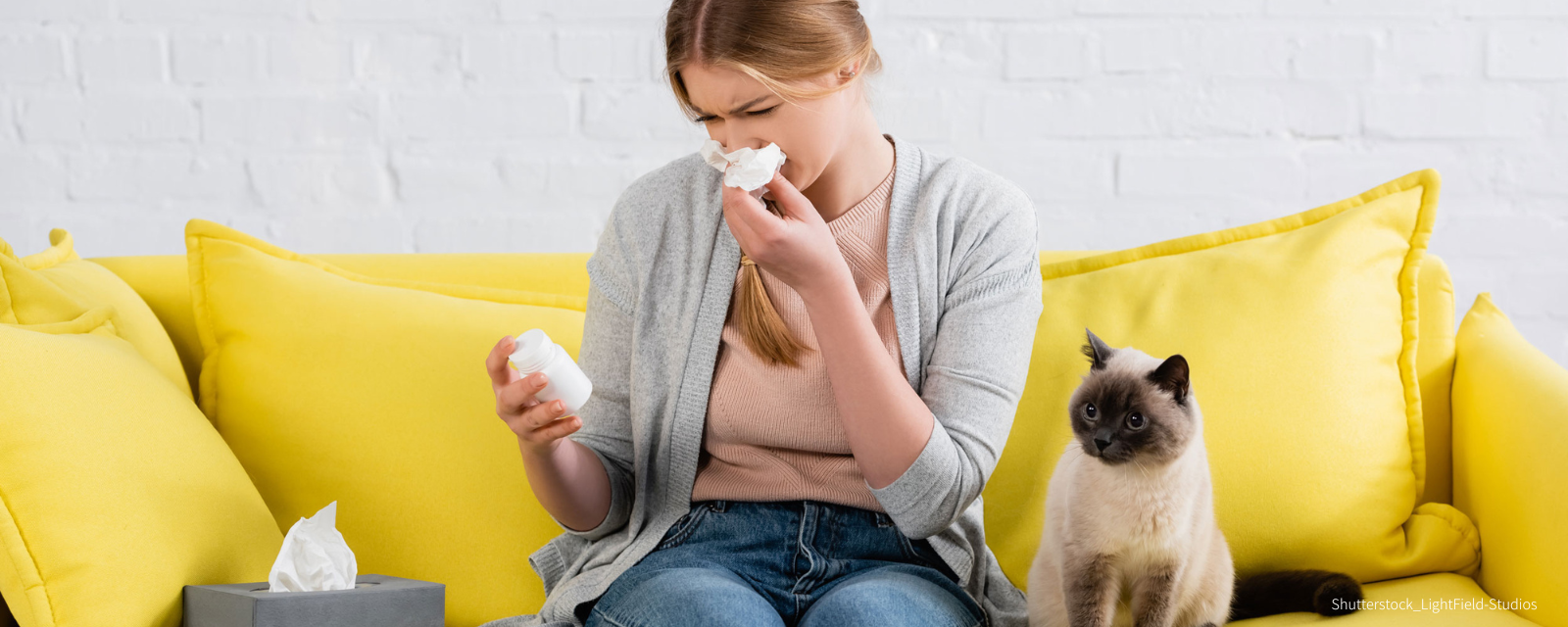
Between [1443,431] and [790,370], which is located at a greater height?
[790,370]

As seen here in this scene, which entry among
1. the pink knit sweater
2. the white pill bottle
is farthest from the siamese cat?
the white pill bottle

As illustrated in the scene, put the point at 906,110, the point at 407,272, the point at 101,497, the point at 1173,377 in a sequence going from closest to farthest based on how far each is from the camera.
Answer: the point at 1173,377
the point at 101,497
the point at 407,272
the point at 906,110

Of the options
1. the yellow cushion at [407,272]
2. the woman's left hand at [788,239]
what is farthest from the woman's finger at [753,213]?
the yellow cushion at [407,272]

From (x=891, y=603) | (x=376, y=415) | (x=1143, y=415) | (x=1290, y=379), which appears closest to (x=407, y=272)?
(x=376, y=415)

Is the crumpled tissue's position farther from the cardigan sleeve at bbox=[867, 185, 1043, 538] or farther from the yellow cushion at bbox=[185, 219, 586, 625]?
the yellow cushion at bbox=[185, 219, 586, 625]

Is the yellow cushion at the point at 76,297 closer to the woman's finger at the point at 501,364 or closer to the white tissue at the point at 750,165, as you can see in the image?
the woman's finger at the point at 501,364

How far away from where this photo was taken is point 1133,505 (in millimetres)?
878

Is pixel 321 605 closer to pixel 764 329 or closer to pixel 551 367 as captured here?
pixel 551 367

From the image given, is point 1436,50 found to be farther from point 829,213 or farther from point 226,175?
point 226,175

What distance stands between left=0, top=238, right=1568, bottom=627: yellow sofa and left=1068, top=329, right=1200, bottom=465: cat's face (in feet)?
1.10

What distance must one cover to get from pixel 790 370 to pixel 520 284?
0.61m

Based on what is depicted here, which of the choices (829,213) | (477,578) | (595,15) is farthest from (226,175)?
(829,213)

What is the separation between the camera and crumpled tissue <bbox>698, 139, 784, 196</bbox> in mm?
985

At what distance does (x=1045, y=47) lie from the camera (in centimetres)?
174
